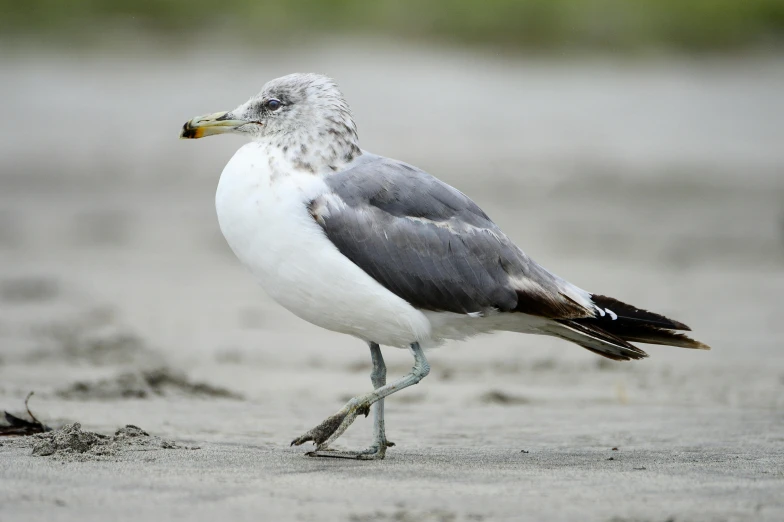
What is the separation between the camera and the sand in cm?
371

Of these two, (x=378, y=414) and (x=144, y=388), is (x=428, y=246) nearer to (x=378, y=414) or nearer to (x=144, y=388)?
(x=378, y=414)

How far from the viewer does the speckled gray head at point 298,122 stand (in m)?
4.67

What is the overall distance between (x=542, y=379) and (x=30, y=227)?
647cm

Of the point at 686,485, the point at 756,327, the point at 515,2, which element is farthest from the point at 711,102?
the point at 686,485

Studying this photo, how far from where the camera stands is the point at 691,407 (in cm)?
596

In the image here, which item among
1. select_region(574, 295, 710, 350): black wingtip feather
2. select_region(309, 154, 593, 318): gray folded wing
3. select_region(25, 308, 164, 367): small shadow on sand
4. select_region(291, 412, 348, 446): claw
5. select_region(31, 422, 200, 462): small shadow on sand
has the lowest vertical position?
select_region(31, 422, 200, 462): small shadow on sand

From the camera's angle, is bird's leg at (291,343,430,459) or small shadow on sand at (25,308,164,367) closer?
bird's leg at (291,343,430,459)

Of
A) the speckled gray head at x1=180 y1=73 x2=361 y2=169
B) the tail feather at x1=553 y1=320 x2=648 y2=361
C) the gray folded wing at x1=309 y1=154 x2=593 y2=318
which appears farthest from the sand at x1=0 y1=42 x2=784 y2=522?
the speckled gray head at x1=180 y1=73 x2=361 y2=169

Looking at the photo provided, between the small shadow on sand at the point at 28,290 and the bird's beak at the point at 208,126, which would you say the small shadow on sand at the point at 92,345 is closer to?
the small shadow on sand at the point at 28,290

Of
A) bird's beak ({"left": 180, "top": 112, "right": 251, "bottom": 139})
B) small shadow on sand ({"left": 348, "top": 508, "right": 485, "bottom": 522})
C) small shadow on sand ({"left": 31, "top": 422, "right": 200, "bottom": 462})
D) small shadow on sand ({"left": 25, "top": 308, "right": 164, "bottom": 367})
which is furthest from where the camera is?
small shadow on sand ({"left": 25, "top": 308, "right": 164, "bottom": 367})

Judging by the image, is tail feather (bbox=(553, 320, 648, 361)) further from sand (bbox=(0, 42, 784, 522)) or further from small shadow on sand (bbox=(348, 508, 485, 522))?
small shadow on sand (bbox=(348, 508, 485, 522))

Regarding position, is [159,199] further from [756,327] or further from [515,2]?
[515,2]

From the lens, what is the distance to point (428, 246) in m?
4.55

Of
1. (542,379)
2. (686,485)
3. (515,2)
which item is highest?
(515,2)
